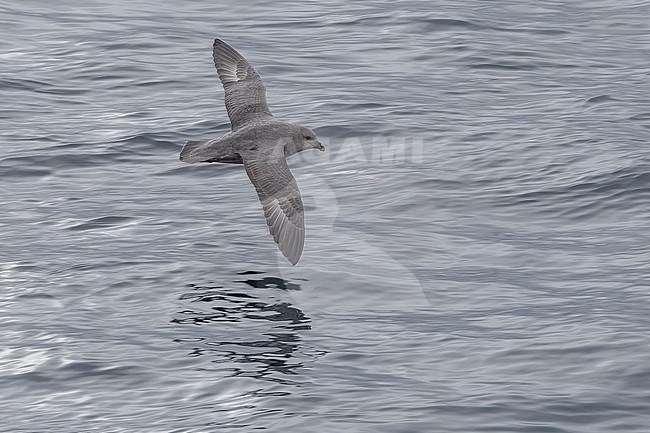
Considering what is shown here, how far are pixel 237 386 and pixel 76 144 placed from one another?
7709 millimetres

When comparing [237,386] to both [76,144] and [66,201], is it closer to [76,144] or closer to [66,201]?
[66,201]

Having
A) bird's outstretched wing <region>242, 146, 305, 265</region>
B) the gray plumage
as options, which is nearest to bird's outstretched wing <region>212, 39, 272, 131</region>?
the gray plumage

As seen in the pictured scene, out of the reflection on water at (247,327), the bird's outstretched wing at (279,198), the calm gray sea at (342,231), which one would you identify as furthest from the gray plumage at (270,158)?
the calm gray sea at (342,231)

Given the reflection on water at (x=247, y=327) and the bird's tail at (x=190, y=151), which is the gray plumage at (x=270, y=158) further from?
the reflection on water at (x=247, y=327)

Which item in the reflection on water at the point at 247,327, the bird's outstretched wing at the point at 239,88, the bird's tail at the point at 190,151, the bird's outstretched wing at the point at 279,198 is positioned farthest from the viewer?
the bird's outstretched wing at the point at 239,88

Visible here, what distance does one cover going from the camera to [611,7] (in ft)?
85.3

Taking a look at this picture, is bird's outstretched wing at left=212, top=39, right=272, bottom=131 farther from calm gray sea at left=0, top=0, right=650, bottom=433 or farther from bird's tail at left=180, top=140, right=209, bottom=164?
calm gray sea at left=0, top=0, right=650, bottom=433

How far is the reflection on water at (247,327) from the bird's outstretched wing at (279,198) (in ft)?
1.82

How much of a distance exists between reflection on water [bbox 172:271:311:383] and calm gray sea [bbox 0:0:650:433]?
3 cm

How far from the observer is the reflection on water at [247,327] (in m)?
11.5

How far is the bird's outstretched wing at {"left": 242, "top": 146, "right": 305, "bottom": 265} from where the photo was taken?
13.0 m

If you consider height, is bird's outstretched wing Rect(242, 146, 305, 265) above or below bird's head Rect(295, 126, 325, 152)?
below

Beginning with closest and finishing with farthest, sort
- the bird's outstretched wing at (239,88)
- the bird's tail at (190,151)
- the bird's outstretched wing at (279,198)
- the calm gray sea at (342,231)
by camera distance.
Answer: the calm gray sea at (342,231)
the bird's outstretched wing at (279,198)
the bird's tail at (190,151)
the bird's outstretched wing at (239,88)

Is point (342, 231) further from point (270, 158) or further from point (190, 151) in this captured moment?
point (190, 151)
